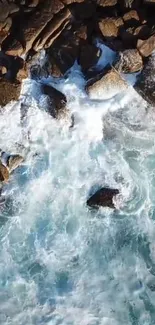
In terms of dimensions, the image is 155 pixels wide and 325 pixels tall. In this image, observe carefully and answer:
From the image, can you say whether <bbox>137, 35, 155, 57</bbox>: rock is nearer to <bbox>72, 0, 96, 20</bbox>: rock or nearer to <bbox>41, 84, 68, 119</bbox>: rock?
<bbox>72, 0, 96, 20</bbox>: rock

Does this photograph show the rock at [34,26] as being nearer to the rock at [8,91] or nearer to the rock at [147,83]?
the rock at [8,91]

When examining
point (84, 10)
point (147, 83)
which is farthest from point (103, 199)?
point (84, 10)

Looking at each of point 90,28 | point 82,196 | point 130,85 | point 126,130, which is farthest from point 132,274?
point 90,28

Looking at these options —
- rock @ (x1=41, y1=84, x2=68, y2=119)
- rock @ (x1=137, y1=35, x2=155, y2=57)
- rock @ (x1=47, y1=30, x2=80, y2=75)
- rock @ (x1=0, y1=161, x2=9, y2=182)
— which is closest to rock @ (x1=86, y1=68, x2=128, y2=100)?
rock @ (x1=41, y1=84, x2=68, y2=119)

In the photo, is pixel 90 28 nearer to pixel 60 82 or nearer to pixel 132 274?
pixel 60 82

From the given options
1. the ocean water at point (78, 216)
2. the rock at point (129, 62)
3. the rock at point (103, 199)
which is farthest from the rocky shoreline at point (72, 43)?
the rock at point (103, 199)

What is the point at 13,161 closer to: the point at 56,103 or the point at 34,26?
the point at 56,103
